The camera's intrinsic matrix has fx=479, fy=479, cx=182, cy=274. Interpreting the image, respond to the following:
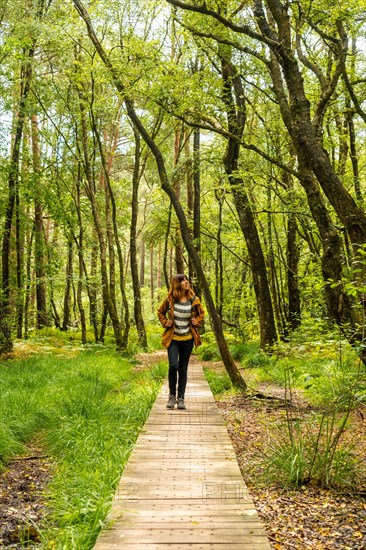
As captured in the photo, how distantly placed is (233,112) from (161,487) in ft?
31.1

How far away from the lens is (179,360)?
24.1ft

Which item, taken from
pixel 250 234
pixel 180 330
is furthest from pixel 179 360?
pixel 250 234

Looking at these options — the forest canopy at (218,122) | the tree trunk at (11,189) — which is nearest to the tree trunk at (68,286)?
the forest canopy at (218,122)

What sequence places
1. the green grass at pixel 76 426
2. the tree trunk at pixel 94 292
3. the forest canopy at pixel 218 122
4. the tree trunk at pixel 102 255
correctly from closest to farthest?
the green grass at pixel 76 426 < the forest canopy at pixel 218 122 < the tree trunk at pixel 102 255 < the tree trunk at pixel 94 292

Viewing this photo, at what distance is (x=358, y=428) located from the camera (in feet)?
20.8

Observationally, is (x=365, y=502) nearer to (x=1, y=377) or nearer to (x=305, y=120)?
(x=305, y=120)

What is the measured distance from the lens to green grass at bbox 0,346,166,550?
372cm

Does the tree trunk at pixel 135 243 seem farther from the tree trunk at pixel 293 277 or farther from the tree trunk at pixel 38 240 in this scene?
the tree trunk at pixel 293 277

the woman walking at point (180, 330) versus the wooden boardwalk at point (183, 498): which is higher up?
the woman walking at point (180, 330)

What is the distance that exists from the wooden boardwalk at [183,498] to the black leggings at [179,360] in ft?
3.71

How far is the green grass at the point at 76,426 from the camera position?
3.72 meters

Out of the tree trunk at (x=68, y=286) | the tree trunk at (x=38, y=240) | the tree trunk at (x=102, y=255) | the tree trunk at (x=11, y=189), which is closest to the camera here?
the tree trunk at (x=11, y=189)

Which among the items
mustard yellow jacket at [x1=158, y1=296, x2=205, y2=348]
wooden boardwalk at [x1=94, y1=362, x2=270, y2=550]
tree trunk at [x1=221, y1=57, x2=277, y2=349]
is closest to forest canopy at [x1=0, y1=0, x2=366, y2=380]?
tree trunk at [x1=221, y1=57, x2=277, y2=349]

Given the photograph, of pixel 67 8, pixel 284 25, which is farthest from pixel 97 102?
pixel 284 25
